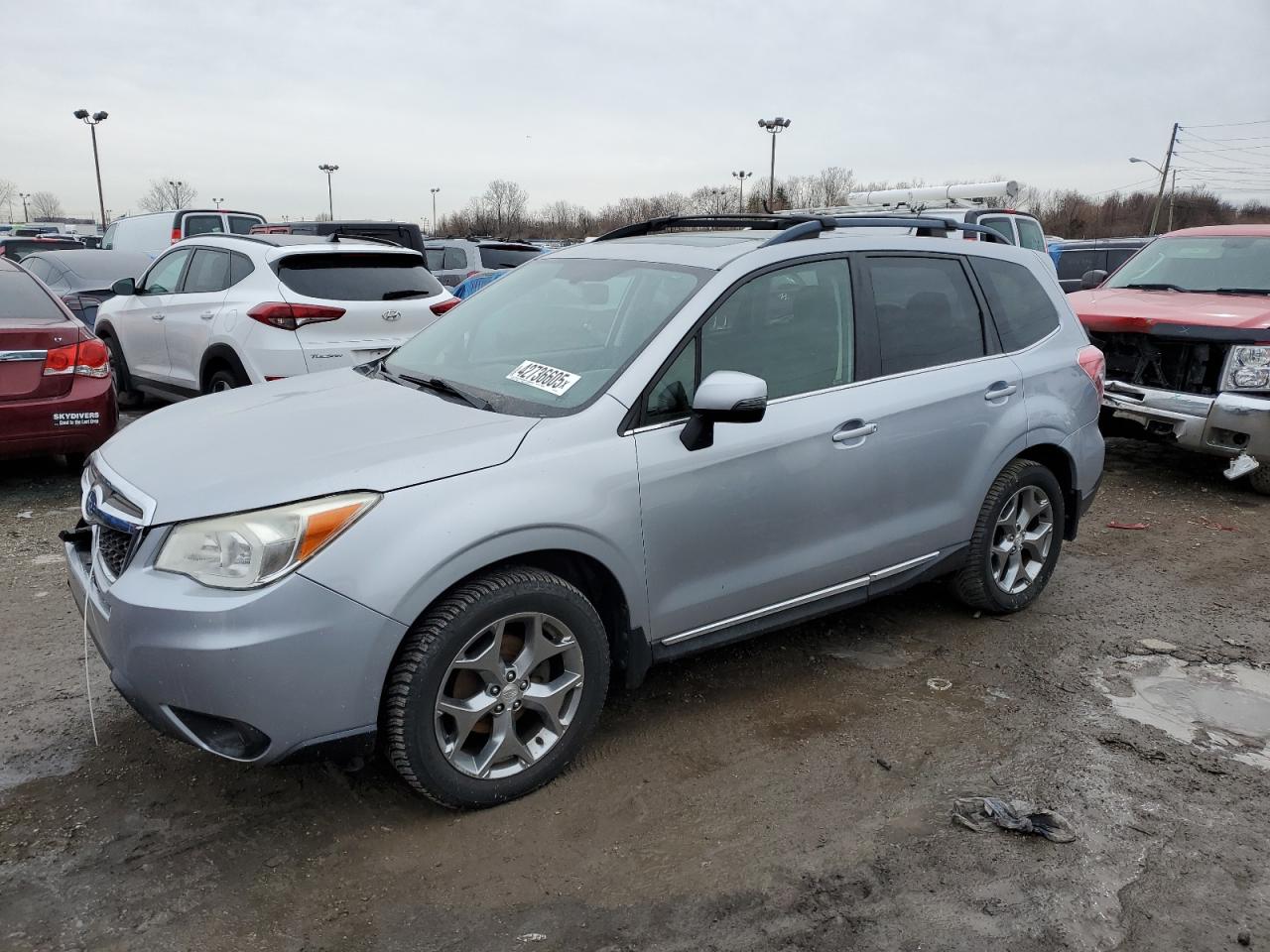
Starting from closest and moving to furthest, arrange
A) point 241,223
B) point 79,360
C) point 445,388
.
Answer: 1. point 445,388
2. point 79,360
3. point 241,223

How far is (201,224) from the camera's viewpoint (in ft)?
54.2

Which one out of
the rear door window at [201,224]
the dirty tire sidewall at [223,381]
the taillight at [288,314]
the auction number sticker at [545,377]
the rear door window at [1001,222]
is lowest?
the dirty tire sidewall at [223,381]

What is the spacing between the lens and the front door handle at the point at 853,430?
364 cm

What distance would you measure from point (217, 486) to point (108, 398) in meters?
4.36

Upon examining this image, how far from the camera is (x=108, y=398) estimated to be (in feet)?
21.1

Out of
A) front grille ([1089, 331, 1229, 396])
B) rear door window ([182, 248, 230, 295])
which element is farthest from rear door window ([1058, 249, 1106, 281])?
rear door window ([182, 248, 230, 295])

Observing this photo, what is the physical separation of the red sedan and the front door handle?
497 cm

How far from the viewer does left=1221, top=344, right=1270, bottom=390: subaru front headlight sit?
657 cm

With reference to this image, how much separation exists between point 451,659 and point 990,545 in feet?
8.75

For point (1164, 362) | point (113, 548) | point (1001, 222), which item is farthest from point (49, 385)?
point (1001, 222)

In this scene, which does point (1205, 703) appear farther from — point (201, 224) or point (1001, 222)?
point (201, 224)

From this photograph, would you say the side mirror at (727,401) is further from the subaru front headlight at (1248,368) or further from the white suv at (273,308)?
Answer: the subaru front headlight at (1248,368)

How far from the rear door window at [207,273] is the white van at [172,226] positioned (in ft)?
28.6

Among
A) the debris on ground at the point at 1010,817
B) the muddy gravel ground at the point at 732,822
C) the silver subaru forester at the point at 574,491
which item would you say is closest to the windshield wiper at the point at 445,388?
the silver subaru forester at the point at 574,491
